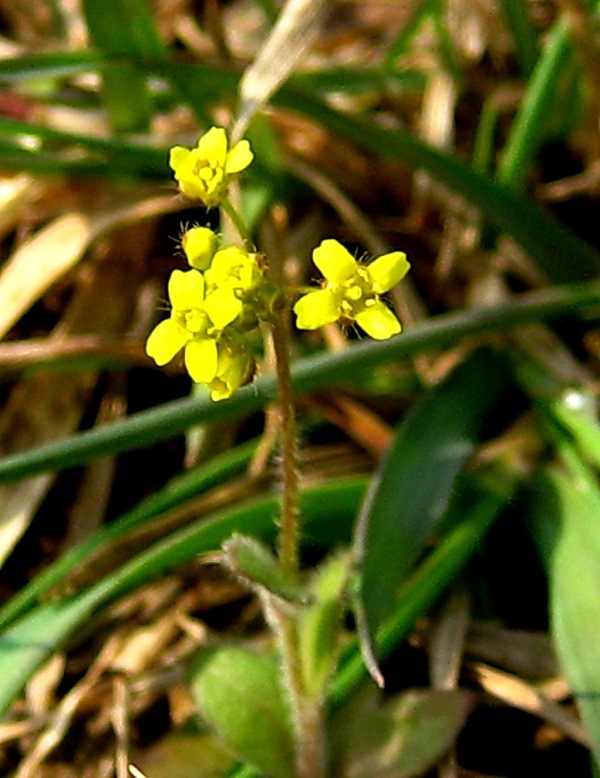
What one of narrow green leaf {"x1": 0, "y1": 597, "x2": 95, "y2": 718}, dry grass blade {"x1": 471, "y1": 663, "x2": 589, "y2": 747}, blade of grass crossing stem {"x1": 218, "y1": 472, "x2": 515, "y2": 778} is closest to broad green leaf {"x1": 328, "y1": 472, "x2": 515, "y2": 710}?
blade of grass crossing stem {"x1": 218, "y1": 472, "x2": 515, "y2": 778}

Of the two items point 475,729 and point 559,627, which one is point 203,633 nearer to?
point 475,729

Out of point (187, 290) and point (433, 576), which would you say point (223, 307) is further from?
point (433, 576)

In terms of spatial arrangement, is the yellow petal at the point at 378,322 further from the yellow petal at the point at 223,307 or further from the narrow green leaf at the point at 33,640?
the narrow green leaf at the point at 33,640

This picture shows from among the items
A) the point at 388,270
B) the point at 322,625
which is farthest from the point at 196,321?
the point at 322,625

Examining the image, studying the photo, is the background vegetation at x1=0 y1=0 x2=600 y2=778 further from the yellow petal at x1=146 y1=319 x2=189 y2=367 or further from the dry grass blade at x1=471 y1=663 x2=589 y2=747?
the yellow petal at x1=146 y1=319 x2=189 y2=367

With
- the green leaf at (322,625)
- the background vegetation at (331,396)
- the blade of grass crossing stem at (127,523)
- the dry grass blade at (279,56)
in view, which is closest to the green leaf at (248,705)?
the background vegetation at (331,396)

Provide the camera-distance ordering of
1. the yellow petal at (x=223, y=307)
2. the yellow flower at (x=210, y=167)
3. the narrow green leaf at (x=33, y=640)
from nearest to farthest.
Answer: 1. the yellow petal at (x=223, y=307)
2. the yellow flower at (x=210, y=167)
3. the narrow green leaf at (x=33, y=640)

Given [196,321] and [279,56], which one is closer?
[196,321]
